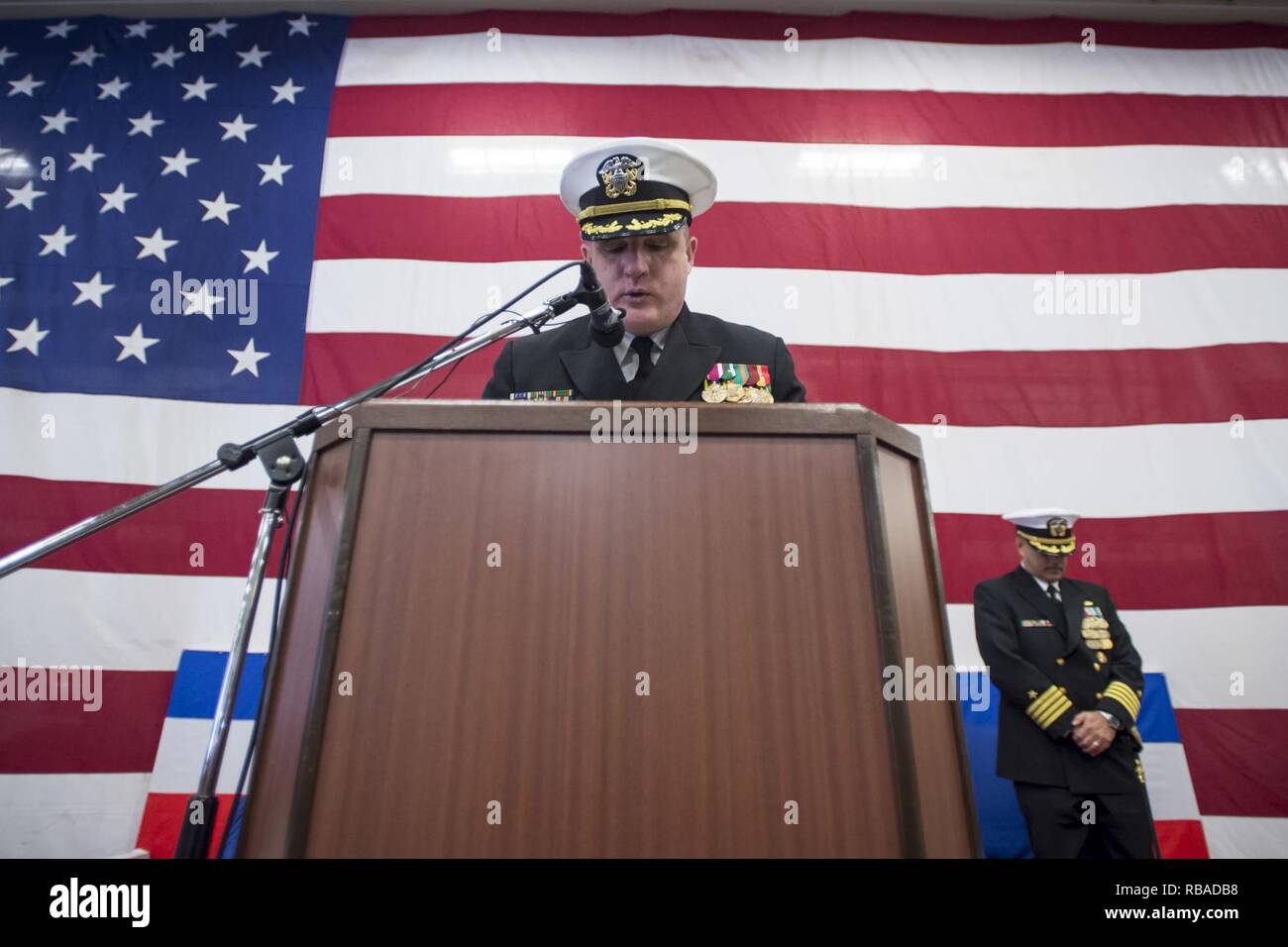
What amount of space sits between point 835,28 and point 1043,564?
9.31 ft

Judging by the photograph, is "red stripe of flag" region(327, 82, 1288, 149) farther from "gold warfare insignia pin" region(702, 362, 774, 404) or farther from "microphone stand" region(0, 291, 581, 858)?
"microphone stand" region(0, 291, 581, 858)

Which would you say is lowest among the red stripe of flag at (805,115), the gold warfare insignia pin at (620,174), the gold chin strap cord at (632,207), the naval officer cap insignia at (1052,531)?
the naval officer cap insignia at (1052,531)

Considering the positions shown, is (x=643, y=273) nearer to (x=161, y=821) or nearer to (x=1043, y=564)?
(x=1043, y=564)

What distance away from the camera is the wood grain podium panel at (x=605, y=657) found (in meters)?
0.75

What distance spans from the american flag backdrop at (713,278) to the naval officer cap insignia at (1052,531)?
22cm

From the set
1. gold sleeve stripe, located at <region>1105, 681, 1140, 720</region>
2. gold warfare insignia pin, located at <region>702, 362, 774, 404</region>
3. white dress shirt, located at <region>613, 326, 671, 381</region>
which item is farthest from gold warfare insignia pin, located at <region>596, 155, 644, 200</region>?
gold sleeve stripe, located at <region>1105, 681, 1140, 720</region>

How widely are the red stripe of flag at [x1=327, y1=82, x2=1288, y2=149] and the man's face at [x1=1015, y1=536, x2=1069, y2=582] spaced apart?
202cm

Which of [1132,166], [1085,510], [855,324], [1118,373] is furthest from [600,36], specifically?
[1085,510]

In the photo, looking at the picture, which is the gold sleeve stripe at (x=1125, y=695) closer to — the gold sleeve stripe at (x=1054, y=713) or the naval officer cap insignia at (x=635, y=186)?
the gold sleeve stripe at (x=1054, y=713)

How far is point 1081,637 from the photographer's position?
2746 mm

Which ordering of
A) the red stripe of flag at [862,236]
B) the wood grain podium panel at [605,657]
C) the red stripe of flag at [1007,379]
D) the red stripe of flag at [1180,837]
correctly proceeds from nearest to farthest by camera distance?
1. the wood grain podium panel at [605,657]
2. the red stripe of flag at [1180,837]
3. the red stripe of flag at [1007,379]
4. the red stripe of flag at [862,236]

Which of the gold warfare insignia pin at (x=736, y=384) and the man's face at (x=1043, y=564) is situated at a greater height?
the man's face at (x=1043, y=564)

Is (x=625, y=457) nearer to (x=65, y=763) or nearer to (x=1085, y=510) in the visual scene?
(x=1085, y=510)

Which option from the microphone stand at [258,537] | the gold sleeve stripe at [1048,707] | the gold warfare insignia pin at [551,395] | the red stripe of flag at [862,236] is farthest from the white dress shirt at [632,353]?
the gold sleeve stripe at [1048,707]
